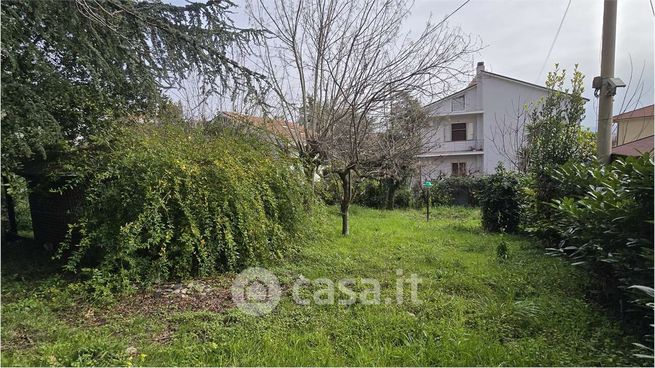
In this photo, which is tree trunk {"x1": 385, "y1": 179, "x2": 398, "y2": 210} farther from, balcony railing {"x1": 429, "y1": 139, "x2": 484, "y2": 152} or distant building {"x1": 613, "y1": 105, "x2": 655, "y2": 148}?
balcony railing {"x1": 429, "y1": 139, "x2": 484, "y2": 152}

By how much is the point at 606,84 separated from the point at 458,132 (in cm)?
1613

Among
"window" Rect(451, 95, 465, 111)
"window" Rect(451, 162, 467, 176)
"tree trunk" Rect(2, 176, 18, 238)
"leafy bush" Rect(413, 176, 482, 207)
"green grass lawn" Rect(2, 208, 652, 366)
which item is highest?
"window" Rect(451, 95, 465, 111)

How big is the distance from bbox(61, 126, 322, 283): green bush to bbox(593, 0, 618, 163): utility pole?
4.49 m

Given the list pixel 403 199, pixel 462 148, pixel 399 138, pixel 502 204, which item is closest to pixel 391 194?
pixel 403 199

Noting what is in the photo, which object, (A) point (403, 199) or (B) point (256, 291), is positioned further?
(A) point (403, 199)

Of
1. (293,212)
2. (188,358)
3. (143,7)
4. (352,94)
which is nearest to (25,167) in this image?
(143,7)

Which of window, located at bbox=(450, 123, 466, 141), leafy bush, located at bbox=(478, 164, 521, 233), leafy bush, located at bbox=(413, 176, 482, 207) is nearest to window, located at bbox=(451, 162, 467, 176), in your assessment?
window, located at bbox=(450, 123, 466, 141)

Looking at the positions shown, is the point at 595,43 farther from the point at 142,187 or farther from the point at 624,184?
the point at 142,187

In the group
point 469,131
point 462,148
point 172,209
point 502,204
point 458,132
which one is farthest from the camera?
point 458,132

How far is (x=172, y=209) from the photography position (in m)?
3.98

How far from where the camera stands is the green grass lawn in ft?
7.79

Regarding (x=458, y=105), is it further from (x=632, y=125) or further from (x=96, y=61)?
(x=96, y=61)

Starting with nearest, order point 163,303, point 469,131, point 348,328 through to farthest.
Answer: point 348,328
point 163,303
point 469,131

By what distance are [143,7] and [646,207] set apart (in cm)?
553
